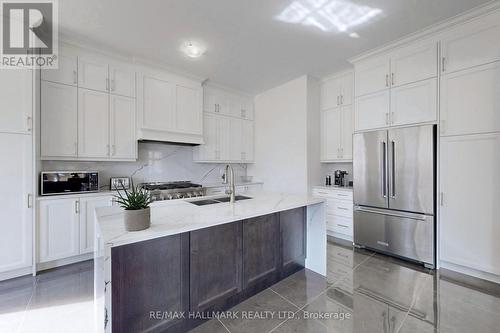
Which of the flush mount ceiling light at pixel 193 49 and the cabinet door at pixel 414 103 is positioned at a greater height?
the flush mount ceiling light at pixel 193 49

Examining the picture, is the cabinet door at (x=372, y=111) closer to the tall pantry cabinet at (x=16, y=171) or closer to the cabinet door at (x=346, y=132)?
the cabinet door at (x=346, y=132)

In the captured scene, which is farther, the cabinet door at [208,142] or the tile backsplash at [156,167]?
the cabinet door at [208,142]

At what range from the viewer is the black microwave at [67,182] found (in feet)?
8.37

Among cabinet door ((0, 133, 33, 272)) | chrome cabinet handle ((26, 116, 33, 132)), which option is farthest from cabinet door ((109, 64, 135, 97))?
cabinet door ((0, 133, 33, 272))

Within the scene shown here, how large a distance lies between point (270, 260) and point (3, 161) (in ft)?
9.79

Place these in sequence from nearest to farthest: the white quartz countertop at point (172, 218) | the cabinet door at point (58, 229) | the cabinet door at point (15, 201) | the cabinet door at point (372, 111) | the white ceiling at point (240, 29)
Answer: the white quartz countertop at point (172, 218)
the white ceiling at point (240, 29)
the cabinet door at point (15, 201)
the cabinet door at point (58, 229)
the cabinet door at point (372, 111)

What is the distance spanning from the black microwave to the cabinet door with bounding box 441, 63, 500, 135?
4.44 metres

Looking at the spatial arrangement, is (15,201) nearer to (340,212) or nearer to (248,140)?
(248,140)

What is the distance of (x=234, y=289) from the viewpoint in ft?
5.96

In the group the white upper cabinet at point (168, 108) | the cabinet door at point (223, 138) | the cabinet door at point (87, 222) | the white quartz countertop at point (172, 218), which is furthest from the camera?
the cabinet door at point (223, 138)

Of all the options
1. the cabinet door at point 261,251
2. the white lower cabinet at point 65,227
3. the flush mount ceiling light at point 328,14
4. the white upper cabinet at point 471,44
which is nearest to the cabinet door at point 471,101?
the white upper cabinet at point 471,44

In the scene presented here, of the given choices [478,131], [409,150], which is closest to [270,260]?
[409,150]

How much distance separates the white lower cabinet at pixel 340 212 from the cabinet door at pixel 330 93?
60.9 inches

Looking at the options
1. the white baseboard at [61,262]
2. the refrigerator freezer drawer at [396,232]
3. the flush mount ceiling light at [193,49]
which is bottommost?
the white baseboard at [61,262]
